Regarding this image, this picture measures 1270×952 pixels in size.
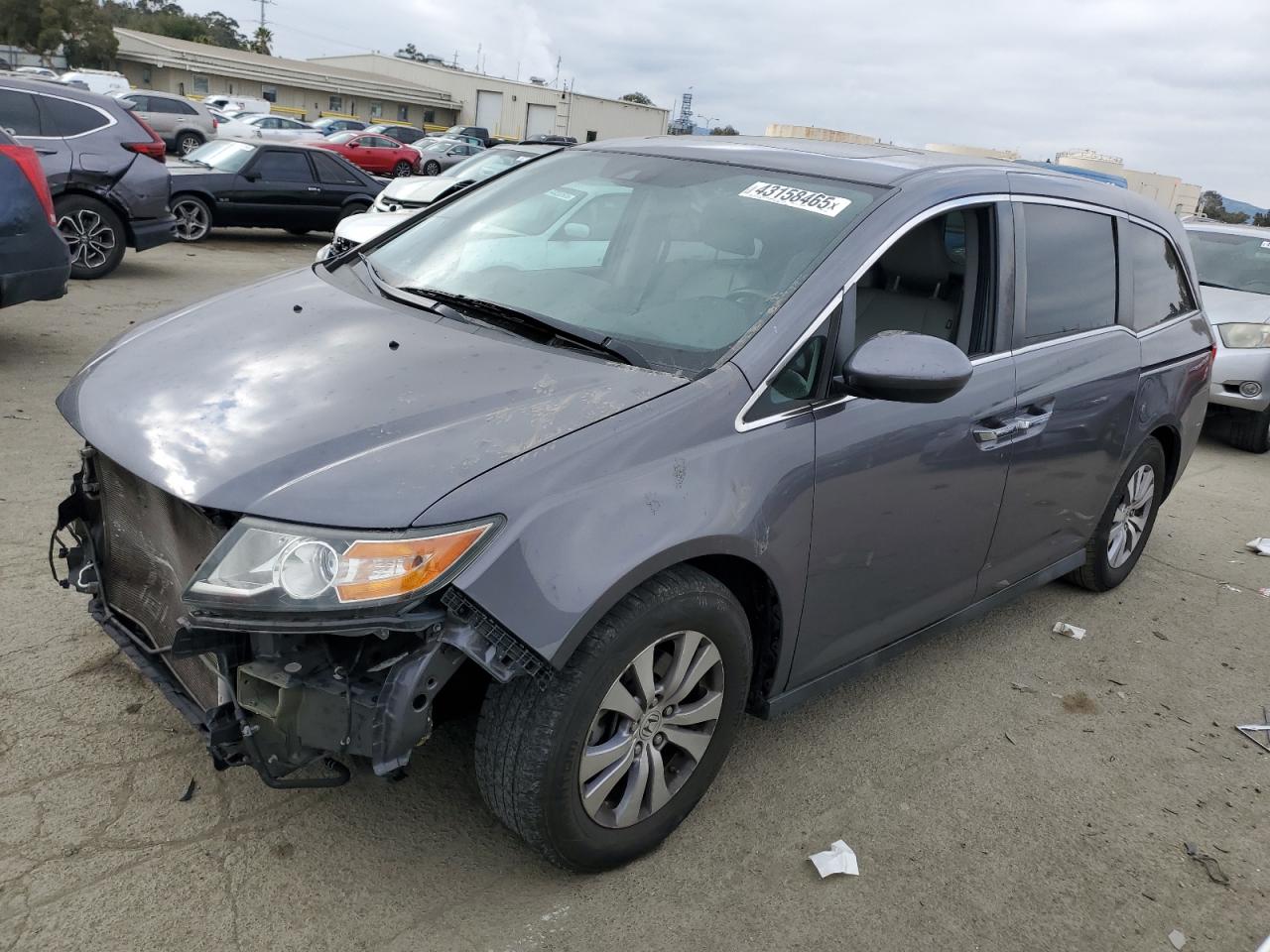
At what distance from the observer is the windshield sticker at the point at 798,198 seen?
3.04 metres

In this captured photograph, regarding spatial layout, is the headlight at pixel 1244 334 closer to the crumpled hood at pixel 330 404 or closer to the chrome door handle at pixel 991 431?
the chrome door handle at pixel 991 431

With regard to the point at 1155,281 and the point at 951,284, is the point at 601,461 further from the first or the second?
the point at 1155,281

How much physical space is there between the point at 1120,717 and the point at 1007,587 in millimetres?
615

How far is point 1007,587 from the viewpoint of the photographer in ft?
12.6

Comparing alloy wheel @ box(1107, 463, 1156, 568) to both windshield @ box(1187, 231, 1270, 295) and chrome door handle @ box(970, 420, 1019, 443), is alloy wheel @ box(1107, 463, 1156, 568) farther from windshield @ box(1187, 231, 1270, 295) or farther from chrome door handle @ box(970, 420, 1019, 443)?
windshield @ box(1187, 231, 1270, 295)

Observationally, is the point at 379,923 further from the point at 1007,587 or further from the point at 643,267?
the point at 1007,587

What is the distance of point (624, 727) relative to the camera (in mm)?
2504

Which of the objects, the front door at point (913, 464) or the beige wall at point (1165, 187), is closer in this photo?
the front door at point (913, 464)

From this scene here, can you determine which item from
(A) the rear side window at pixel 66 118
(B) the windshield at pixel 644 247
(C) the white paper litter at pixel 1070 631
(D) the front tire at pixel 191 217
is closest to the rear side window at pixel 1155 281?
(C) the white paper litter at pixel 1070 631

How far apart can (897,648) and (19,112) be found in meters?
10.0

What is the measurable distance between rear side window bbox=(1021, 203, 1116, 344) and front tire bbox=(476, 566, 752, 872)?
1.72 metres

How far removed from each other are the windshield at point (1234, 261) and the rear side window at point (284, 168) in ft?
35.7

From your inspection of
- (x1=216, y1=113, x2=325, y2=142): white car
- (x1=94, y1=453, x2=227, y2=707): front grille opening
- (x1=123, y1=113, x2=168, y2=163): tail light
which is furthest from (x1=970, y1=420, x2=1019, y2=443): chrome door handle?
(x1=216, y1=113, x2=325, y2=142): white car

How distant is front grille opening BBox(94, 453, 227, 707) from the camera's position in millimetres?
2396
